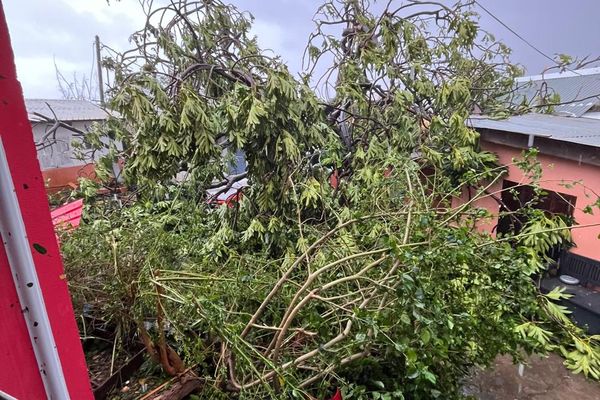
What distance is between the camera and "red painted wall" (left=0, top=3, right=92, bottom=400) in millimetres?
685

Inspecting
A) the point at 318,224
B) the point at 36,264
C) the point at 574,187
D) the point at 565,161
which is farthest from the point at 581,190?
the point at 36,264

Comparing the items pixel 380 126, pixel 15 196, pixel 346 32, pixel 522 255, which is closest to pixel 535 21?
pixel 380 126

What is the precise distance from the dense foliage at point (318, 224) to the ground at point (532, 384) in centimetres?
115

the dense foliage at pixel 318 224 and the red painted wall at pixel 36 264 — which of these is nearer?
the red painted wall at pixel 36 264

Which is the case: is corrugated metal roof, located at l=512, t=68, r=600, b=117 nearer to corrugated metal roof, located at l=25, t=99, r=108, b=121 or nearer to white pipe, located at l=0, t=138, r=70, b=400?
white pipe, located at l=0, t=138, r=70, b=400

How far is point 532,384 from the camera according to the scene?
3.10m

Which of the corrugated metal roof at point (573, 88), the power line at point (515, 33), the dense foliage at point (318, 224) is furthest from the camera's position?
the corrugated metal roof at point (573, 88)

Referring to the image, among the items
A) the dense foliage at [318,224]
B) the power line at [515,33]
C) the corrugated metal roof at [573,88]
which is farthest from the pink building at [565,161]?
the corrugated metal roof at [573,88]

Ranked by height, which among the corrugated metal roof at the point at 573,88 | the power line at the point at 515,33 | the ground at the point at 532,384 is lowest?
the ground at the point at 532,384

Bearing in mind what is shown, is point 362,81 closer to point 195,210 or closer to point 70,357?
point 195,210

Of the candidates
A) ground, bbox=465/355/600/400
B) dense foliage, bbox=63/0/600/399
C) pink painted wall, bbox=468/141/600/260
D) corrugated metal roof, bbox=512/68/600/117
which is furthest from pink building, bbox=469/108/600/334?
corrugated metal roof, bbox=512/68/600/117

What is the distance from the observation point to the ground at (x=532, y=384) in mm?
2955

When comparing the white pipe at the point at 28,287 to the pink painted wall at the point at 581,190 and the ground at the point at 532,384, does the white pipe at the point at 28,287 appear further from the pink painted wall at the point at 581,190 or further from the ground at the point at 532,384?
the pink painted wall at the point at 581,190

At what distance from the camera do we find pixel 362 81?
4359 mm
